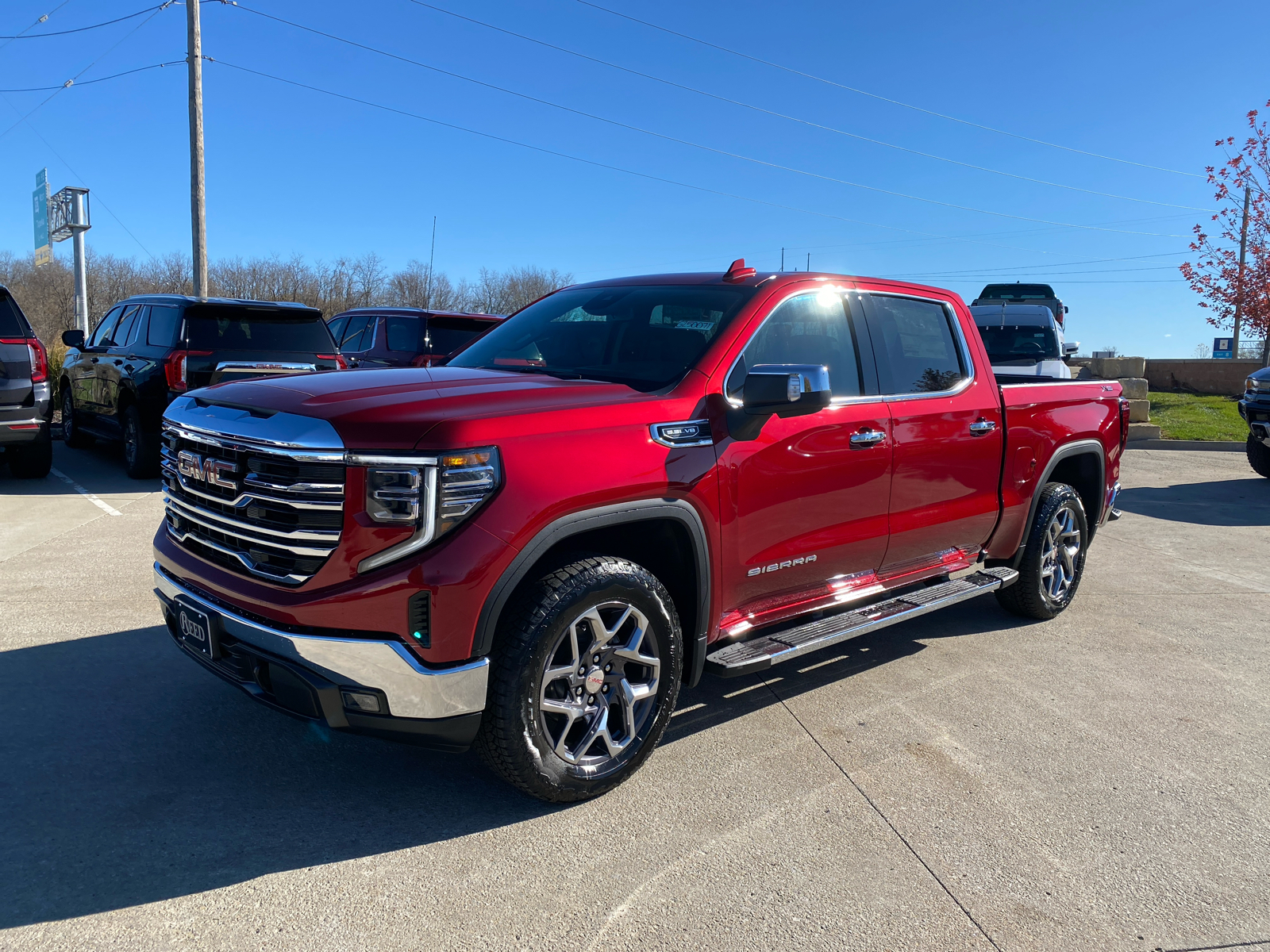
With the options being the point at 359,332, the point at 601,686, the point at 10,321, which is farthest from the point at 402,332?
the point at 601,686

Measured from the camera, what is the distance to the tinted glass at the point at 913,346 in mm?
4590

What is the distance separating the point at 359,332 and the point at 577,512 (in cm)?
1052

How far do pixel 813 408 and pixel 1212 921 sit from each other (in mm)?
2099

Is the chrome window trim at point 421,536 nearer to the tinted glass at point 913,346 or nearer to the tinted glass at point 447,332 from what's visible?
the tinted glass at point 913,346

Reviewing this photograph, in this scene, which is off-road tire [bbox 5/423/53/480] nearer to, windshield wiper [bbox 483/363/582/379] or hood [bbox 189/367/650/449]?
hood [bbox 189/367/650/449]

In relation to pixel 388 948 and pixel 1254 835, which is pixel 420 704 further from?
pixel 1254 835

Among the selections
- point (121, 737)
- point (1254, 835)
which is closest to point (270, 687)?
point (121, 737)

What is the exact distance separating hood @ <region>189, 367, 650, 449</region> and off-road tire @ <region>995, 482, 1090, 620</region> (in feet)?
10.5

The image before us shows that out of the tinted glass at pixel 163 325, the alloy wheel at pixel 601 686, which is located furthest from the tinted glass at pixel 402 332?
the alloy wheel at pixel 601 686

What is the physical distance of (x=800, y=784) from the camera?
11.8 ft

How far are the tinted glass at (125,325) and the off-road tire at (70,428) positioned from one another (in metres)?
2.00

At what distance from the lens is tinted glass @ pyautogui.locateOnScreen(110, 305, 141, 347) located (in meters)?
10.5

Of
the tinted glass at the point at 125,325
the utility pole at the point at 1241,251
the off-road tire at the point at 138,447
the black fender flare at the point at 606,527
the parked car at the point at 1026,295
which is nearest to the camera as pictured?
the black fender flare at the point at 606,527

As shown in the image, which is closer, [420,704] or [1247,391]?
[420,704]
